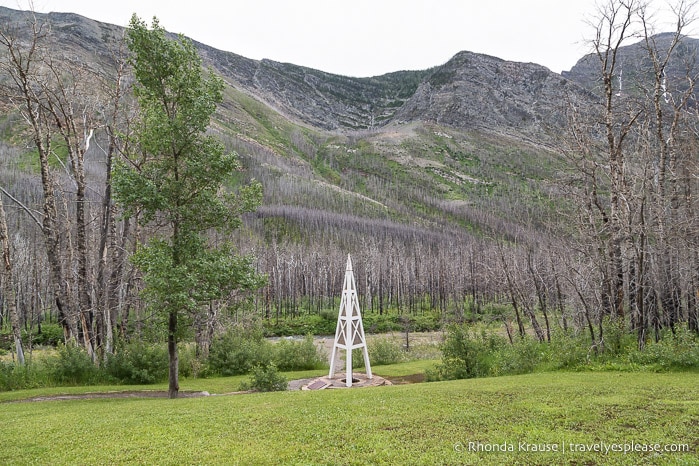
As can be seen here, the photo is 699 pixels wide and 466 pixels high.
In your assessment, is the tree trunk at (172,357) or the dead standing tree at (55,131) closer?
the tree trunk at (172,357)

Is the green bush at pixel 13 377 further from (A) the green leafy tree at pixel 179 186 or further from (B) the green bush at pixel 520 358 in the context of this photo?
(B) the green bush at pixel 520 358

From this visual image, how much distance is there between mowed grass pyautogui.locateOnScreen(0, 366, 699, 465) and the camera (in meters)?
7.58

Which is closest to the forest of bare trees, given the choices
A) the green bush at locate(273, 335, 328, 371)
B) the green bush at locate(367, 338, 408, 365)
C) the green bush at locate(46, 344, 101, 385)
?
the green bush at locate(46, 344, 101, 385)

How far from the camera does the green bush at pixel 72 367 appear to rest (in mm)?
19188

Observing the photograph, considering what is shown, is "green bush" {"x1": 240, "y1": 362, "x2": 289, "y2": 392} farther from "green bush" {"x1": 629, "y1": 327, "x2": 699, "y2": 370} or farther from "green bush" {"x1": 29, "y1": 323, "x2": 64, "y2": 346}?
"green bush" {"x1": 29, "y1": 323, "x2": 64, "y2": 346}

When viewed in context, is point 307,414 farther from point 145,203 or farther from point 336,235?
point 336,235

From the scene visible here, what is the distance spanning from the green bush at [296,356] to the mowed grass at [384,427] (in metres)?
17.2

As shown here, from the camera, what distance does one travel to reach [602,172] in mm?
20672

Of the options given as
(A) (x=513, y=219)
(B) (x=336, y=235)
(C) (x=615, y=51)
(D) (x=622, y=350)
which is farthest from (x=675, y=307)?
(A) (x=513, y=219)

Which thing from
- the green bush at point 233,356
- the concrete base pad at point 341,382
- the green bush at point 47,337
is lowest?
the green bush at point 47,337

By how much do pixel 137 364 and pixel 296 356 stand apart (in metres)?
12.1

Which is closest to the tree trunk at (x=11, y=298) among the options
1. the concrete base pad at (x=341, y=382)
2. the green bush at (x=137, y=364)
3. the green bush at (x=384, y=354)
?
the green bush at (x=137, y=364)

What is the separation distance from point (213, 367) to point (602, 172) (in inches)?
958

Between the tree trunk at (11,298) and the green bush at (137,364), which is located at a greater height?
the tree trunk at (11,298)
